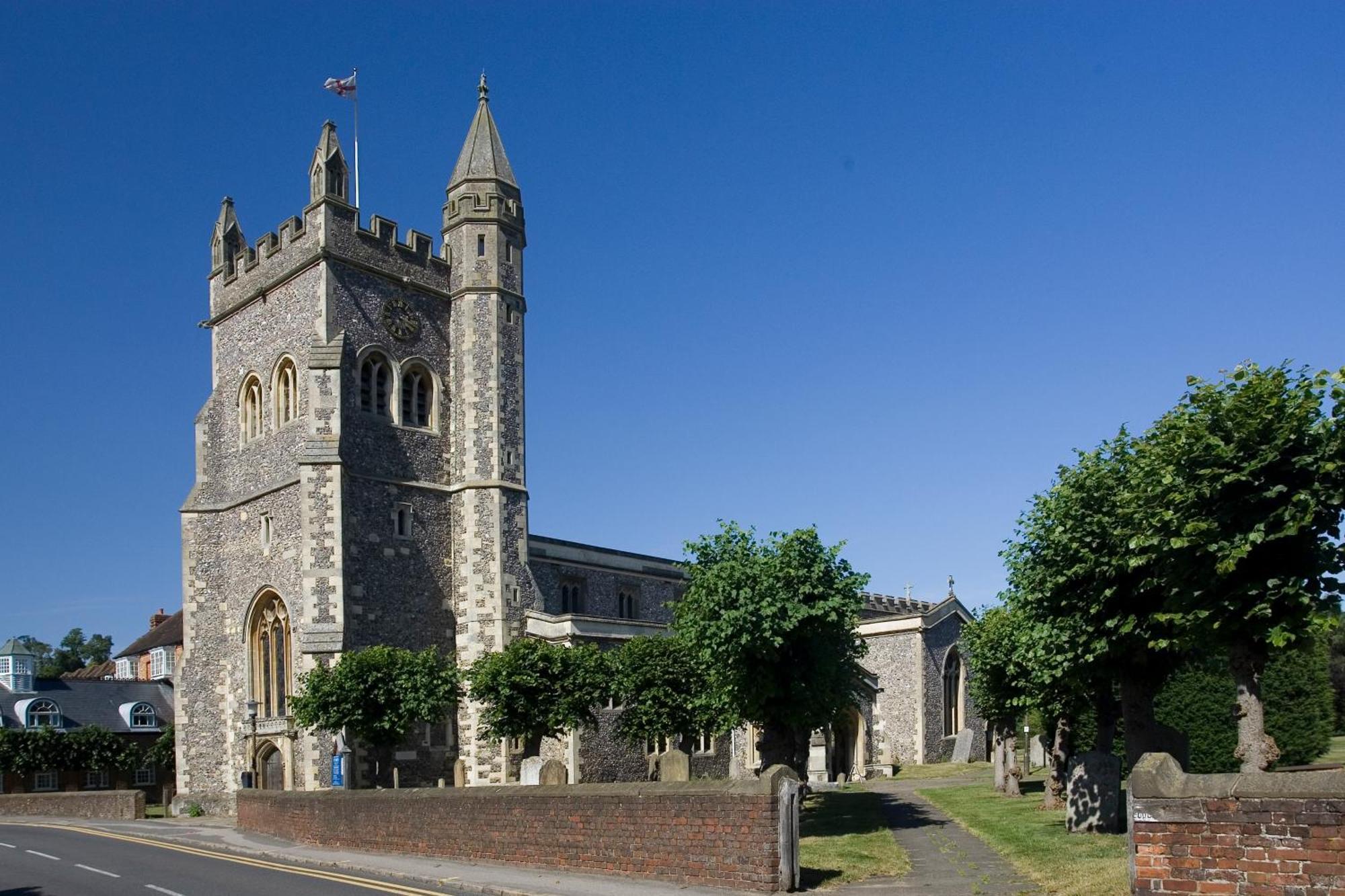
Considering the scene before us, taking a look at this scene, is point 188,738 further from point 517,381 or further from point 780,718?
point 780,718

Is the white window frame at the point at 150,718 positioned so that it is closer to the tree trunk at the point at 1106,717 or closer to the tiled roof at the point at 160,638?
the tiled roof at the point at 160,638

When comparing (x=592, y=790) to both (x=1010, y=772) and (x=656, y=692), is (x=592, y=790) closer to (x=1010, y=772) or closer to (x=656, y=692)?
(x=656, y=692)

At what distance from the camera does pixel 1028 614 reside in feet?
77.8

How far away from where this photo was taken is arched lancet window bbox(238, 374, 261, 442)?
148ft

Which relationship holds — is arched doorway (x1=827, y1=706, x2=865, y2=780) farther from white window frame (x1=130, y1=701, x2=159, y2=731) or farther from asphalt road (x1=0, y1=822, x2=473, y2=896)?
white window frame (x1=130, y1=701, x2=159, y2=731)

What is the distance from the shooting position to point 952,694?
58.7 metres

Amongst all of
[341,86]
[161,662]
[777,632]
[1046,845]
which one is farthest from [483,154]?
[161,662]

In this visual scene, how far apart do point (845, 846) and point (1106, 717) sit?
27.1 feet

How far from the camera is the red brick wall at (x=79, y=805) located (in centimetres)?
4309

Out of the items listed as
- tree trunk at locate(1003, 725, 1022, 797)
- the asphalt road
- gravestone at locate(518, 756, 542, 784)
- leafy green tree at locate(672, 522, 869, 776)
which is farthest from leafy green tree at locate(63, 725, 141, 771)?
tree trunk at locate(1003, 725, 1022, 797)

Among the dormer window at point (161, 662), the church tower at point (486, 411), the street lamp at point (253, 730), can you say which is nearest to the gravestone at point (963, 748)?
the church tower at point (486, 411)

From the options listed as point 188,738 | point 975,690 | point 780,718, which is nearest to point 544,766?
point 780,718

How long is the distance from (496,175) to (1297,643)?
35.8 m

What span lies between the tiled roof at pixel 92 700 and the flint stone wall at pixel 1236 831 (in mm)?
61873
